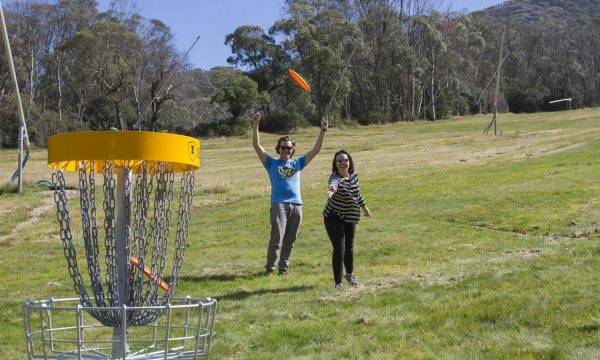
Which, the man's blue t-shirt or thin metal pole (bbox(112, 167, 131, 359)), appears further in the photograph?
the man's blue t-shirt

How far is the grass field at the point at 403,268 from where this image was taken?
6.48 meters

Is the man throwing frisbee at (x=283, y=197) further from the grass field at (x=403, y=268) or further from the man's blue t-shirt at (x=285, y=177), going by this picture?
the grass field at (x=403, y=268)

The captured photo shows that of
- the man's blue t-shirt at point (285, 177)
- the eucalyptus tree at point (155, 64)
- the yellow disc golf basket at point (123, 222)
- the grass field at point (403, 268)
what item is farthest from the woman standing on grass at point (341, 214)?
the eucalyptus tree at point (155, 64)

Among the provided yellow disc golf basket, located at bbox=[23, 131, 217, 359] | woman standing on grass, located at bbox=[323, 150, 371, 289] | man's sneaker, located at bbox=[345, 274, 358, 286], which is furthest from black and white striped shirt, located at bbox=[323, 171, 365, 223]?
yellow disc golf basket, located at bbox=[23, 131, 217, 359]

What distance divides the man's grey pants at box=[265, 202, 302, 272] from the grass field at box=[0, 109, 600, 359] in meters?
0.32

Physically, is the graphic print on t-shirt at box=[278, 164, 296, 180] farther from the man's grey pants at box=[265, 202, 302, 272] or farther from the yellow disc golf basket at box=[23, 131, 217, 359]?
the yellow disc golf basket at box=[23, 131, 217, 359]

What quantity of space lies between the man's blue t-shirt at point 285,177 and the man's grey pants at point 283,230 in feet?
0.36

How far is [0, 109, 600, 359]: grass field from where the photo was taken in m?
6.48

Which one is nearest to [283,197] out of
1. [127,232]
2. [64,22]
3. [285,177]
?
[285,177]

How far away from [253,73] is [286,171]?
194 ft

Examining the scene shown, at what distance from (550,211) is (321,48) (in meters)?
49.2

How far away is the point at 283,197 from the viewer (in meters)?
10.6

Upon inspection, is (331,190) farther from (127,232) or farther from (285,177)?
(127,232)

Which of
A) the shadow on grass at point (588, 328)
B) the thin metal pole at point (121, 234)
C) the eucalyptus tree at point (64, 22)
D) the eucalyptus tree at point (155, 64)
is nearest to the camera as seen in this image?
the thin metal pole at point (121, 234)
